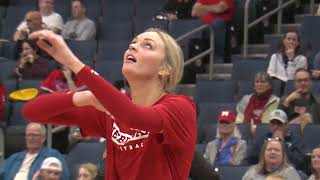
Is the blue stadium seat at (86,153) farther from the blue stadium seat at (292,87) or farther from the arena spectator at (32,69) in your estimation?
the blue stadium seat at (292,87)

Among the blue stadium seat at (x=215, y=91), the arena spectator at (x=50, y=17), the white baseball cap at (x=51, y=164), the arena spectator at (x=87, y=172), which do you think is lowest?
the arena spectator at (x=87, y=172)

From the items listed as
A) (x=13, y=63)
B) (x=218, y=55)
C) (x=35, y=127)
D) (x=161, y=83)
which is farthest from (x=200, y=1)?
(x=161, y=83)

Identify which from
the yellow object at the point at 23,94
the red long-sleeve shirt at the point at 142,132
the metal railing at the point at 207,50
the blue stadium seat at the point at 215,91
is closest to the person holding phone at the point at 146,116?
the red long-sleeve shirt at the point at 142,132

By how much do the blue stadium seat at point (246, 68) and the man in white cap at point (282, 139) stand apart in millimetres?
1777

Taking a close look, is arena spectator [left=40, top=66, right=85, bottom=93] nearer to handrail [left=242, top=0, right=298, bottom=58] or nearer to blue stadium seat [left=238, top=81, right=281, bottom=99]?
blue stadium seat [left=238, top=81, right=281, bottom=99]

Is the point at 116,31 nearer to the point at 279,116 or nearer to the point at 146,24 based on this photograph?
the point at 146,24

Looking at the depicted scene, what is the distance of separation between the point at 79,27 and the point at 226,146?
12.4 ft

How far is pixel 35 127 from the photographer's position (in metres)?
7.80

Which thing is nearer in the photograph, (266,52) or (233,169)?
(233,169)

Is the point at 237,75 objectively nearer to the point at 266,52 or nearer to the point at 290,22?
the point at 266,52

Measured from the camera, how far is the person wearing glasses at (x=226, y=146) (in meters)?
7.85

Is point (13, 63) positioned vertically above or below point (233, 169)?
above

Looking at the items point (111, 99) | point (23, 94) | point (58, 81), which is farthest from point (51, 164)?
point (111, 99)

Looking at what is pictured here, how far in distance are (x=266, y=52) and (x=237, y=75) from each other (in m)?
1.22
